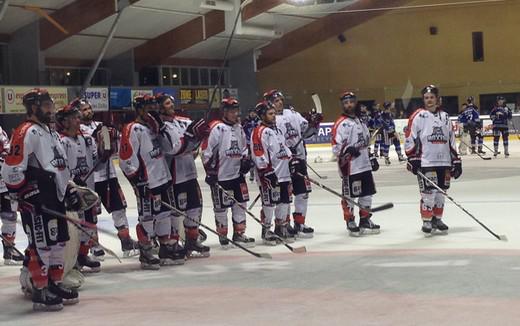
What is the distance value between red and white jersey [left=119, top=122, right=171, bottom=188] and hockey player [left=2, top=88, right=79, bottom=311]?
5.12 feet

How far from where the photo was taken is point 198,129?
7793 mm

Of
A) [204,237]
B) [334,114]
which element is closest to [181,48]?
[334,114]

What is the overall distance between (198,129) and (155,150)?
495 millimetres

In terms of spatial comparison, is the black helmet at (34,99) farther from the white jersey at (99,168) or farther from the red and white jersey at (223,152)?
the red and white jersey at (223,152)

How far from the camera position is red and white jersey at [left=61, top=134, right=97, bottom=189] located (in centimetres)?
808

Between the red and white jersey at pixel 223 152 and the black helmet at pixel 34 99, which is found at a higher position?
the black helmet at pixel 34 99

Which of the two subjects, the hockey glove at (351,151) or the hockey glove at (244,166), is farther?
the hockey glove at (351,151)

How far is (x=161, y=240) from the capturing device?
8.04 meters

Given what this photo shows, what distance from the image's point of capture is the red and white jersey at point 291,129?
1041 cm

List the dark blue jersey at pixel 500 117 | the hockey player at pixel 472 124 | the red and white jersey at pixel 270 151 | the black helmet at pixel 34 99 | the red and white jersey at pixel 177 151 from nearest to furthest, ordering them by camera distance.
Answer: the black helmet at pixel 34 99 < the red and white jersey at pixel 177 151 < the red and white jersey at pixel 270 151 < the dark blue jersey at pixel 500 117 < the hockey player at pixel 472 124

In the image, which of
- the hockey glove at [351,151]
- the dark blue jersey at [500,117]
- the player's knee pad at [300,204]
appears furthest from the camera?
the dark blue jersey at [500,117]

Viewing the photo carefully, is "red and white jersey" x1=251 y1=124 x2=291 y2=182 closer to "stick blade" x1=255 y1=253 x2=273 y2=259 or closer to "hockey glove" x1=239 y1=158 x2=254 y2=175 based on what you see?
"hockey glove" x1=239 y1=158 x2=254 y2=175

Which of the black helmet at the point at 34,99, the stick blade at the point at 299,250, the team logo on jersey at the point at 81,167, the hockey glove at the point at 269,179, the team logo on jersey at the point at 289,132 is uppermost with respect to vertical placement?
the black helmet at the point at 34,99

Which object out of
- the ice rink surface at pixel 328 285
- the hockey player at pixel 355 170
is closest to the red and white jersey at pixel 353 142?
the hockey player at pixel 355 170
